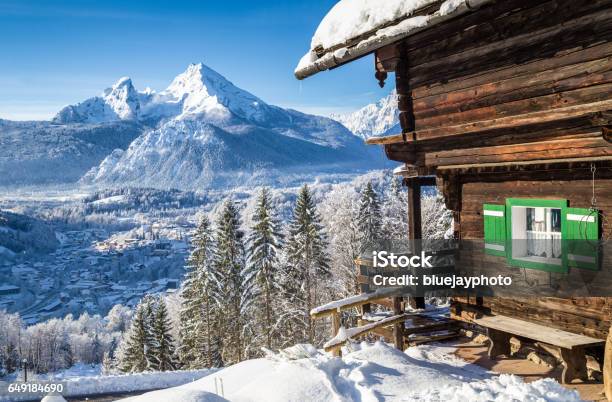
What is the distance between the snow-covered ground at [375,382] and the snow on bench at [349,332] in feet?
0.82

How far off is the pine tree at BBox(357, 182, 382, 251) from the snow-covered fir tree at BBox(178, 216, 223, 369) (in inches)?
399

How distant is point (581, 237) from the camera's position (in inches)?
324

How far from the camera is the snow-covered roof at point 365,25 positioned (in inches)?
325

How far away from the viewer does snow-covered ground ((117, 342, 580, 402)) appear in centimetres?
Answer: 654

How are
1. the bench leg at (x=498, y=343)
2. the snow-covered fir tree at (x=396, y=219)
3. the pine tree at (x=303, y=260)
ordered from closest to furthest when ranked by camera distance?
the bench leg at (x=498, y=343) < the pine tree at (x=303, y=260) < the snow-covered fir tree at (x=396, y=219)

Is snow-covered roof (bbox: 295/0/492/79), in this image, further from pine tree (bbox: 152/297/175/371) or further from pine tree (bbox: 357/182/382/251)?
pine tree (bbox: 152/297/175/371)

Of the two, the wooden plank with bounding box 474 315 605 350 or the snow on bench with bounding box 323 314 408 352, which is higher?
the wooden plank with bounding box 474 315 605 350

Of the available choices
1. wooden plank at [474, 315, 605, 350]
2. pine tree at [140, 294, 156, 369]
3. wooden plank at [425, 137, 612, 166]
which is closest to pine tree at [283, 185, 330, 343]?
pine tree at [140, 294, 156, 369]

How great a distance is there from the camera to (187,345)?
3481 cm

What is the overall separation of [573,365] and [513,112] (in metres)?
4.04

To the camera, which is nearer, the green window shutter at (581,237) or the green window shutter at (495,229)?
the green window shutter at (581,237)

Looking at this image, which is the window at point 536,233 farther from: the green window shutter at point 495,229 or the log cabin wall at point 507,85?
the log cabin wall at point 507,85

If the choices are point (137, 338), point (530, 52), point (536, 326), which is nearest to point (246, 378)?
point (536, 326)

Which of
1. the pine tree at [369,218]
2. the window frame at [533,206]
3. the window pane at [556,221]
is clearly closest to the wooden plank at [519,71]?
the window frame at [533,206]
